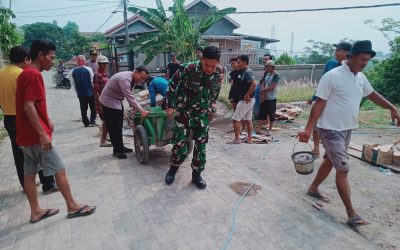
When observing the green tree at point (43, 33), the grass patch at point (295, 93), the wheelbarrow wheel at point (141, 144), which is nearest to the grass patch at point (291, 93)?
the grass patch at point (295, 93)

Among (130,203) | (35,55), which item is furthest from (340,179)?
(35,55)

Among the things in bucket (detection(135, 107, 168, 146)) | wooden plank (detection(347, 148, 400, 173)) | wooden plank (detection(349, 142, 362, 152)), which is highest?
bucket (detection(135, 107, 168, 146))

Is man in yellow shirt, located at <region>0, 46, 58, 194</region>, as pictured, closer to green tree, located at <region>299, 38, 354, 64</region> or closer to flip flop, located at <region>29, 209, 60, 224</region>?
flip flop, located at <region>29, 209, 60, 224</region>

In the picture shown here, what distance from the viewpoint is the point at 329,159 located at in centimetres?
353

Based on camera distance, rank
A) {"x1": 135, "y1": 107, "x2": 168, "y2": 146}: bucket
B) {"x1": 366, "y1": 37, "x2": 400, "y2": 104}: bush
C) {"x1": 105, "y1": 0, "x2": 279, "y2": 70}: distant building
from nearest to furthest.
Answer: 1. {"x1": 135, "y1": 107, "x2": 168, "y2": 146}: bucket
2. {"x1": 366, "y1": 37, "x2": 400, "y2": 104}: bush
3. {"x1": 105, "y1": 0, "x2": 279, "y2": 70}: distant building

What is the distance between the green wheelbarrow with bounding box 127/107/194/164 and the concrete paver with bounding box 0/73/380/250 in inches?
12.2

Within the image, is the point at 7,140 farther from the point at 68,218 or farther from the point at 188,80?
the point at 188,80

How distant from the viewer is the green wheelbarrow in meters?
4.60

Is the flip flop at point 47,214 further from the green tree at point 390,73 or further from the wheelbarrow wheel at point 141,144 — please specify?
the green tree at point 390,73

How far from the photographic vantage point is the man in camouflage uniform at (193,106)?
147 inches

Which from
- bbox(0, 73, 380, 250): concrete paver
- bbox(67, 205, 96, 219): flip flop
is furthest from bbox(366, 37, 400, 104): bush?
bbox(67, 205, 96, 219): flip flop

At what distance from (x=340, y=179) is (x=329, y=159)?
334 mm

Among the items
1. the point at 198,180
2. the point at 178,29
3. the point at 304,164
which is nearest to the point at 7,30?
the point at 178,29

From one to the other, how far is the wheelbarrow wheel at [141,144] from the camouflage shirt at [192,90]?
1.07 m
